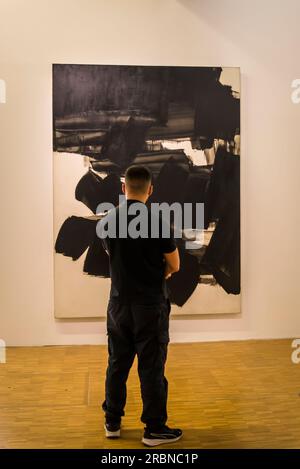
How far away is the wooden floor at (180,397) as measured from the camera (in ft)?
9.74

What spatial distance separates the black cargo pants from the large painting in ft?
6.12

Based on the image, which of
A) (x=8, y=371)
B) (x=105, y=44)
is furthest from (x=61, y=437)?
(x=105, y=44)

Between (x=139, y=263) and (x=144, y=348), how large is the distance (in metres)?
0.43

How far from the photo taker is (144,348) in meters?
2.85

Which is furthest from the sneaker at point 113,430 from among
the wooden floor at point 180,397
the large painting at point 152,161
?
the large painting at point 152,161

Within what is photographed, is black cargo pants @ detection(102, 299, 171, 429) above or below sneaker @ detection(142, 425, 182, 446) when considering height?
above

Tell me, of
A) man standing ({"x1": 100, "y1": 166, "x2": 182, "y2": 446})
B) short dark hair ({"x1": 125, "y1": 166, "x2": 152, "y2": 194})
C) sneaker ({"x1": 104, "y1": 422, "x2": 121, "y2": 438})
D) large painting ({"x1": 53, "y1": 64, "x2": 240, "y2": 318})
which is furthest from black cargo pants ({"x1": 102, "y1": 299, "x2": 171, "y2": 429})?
large painting ({"x1": 53, "y1": 64, "x2": 240, "y2": 318})

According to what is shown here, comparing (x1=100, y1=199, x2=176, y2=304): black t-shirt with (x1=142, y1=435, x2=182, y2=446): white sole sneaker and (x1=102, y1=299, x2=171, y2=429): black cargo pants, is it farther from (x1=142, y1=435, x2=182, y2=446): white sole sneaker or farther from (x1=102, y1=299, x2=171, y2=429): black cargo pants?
(x1=142, y1=435, x2=182, y2=446): white sole sneaker

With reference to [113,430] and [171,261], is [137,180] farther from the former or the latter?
[113,430]

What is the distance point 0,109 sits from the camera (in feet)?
15.3

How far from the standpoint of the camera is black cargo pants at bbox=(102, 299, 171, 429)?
2840mm

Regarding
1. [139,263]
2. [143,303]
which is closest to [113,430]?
[143,303]
